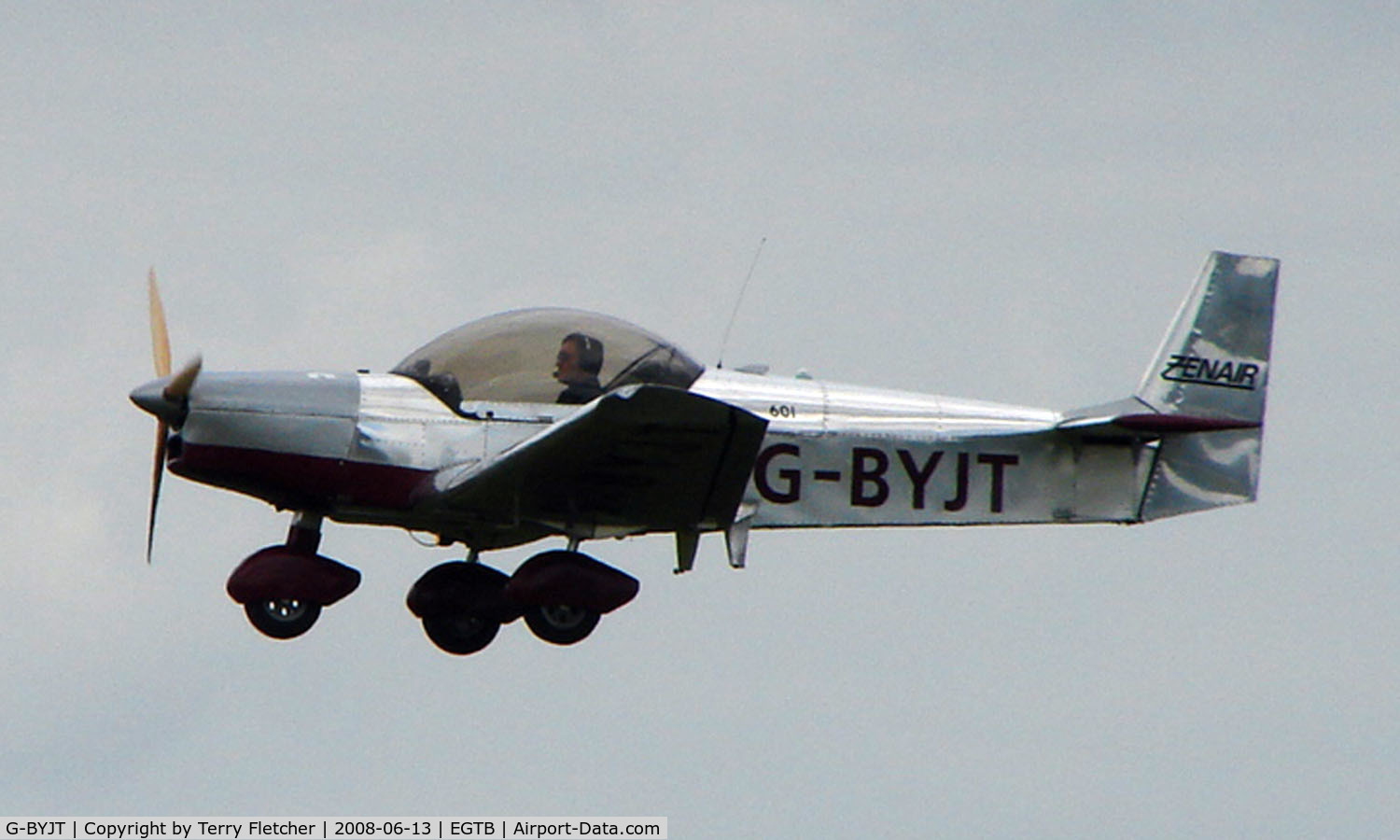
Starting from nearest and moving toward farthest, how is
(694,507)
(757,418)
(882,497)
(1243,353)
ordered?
(757,418)
(694,507)
(882,497)
(1243,353)

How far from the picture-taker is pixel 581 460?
1489 cm

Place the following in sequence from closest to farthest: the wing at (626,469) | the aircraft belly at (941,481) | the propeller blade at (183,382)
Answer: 1. the wing at (626,469)
2. the propeller blade at (183,382)
3. the aircraft belly at (941,481)

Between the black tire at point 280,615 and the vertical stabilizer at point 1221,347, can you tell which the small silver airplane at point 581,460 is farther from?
the vertical stabilizer at point 1221,347

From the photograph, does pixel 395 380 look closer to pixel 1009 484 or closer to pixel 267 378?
pixel 267 378

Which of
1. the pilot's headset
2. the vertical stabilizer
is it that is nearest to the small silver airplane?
the pilot's headset

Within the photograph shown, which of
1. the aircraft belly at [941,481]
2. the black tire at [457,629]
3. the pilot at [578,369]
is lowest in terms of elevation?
the black tire at [457,629]

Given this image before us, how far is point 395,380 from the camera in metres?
15.9

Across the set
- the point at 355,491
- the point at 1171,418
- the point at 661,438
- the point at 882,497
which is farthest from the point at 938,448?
the point at 355,491

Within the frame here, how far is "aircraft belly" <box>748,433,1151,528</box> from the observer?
53.4ft

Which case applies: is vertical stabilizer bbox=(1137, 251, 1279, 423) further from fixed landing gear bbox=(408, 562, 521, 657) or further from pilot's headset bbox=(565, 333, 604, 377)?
fixed landing gear bbox=(408, 562, 521, 657)

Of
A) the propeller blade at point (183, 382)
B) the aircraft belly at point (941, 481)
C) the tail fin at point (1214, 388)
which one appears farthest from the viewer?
the tail fin at point (1214, 388)

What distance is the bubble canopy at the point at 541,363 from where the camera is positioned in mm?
15820

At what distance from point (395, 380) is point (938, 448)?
374cm

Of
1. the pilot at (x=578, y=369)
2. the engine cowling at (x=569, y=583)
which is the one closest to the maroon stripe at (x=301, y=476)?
the engine cowling at (x=569, y=583)
